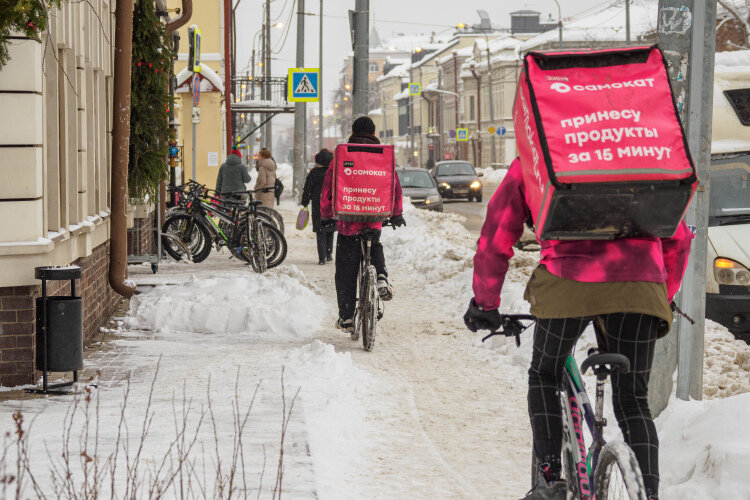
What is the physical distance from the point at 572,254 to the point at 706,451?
6.02 ft

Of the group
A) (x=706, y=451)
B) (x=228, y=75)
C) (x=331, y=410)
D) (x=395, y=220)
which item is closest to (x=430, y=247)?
(x=395, y=220)

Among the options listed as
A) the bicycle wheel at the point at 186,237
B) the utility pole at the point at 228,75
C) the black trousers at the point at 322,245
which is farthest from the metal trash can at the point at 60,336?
the utility pole at the point at 228,75

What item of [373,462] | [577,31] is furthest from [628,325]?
[577,31]

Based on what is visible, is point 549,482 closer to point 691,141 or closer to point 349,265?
point 691,141

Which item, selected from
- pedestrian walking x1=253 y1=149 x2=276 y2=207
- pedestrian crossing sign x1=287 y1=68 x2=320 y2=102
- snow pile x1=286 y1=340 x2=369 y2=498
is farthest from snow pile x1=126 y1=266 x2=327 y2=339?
pedestrian crossing sign x1=287 y1=68 x2=320 y2=102

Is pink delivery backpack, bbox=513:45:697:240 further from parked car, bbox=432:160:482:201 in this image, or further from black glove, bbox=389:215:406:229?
parked car, bbox=432:160:482:201

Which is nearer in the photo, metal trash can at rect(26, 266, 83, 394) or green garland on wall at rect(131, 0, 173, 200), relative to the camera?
metal trash can at rect(26, 266, 83, 394)

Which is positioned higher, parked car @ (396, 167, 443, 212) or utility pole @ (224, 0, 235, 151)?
utility pole @ (224, 0, 235, 151)

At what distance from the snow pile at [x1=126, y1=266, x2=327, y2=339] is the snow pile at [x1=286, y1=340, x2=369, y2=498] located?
173 cm

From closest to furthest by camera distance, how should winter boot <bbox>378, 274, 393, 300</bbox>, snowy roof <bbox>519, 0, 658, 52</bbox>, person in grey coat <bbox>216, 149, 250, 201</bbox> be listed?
winter boot <bbox>378, 274, 393, 300</bbox> → person in grey coat <bbox>216, 149, 250, 201</bbox> → snowy roof <bbox>519, 0, 658, 52</bbox>

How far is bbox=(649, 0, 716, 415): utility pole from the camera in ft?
20.4

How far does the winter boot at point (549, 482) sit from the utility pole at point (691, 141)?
2615 millimetres

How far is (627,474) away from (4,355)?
17.4ft

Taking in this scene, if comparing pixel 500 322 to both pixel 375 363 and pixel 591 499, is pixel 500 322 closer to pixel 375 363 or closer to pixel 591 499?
pixel 591 499
